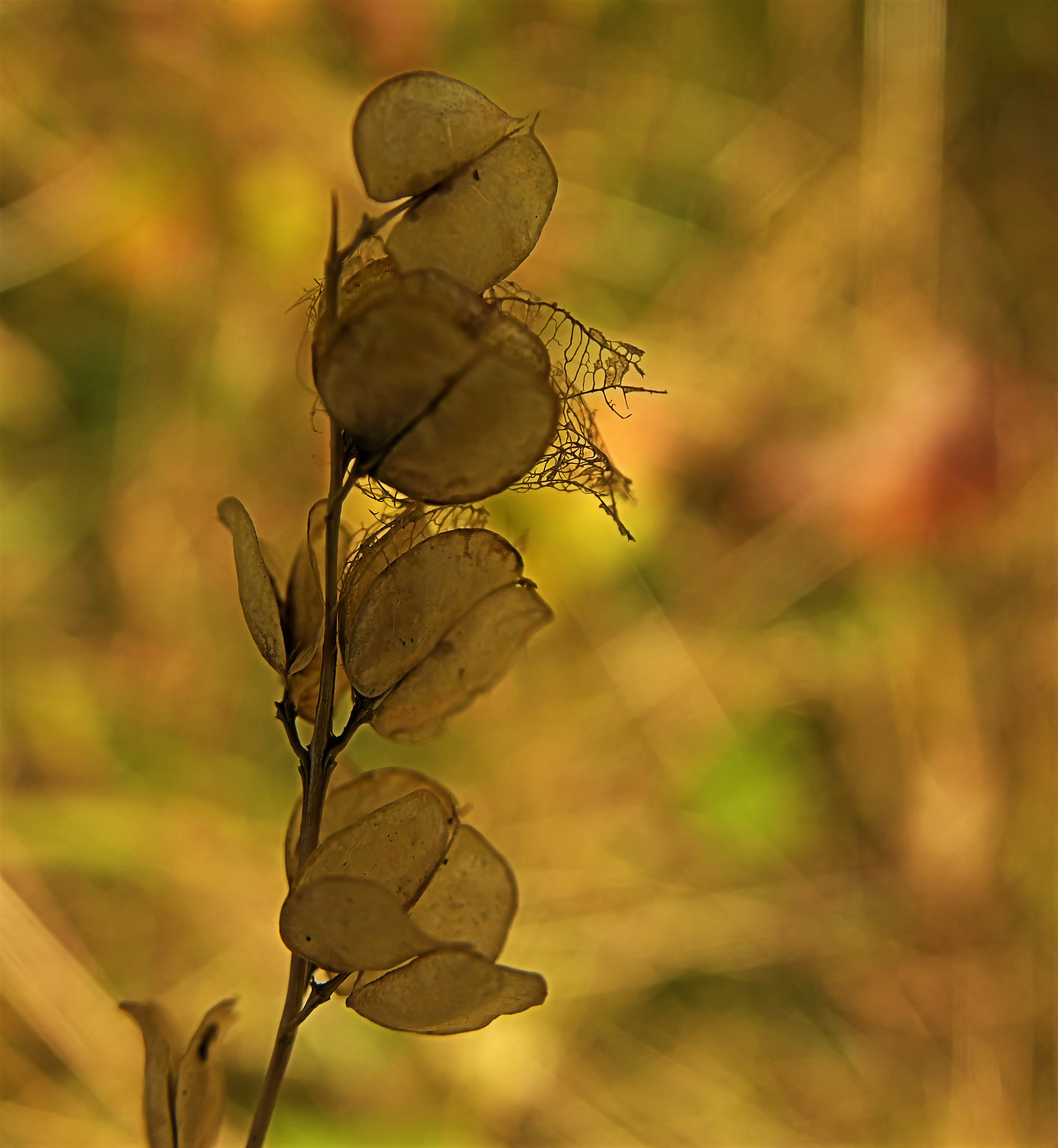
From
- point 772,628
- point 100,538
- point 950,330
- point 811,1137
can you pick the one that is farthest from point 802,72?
point 811,1137

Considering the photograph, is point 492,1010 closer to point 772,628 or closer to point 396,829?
point 396,829

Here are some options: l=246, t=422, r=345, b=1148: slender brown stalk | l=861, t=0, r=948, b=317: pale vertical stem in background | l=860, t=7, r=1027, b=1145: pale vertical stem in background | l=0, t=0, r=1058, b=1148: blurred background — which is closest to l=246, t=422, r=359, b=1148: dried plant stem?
l=246, t=422, r=345, b=1148: slender brown stalk

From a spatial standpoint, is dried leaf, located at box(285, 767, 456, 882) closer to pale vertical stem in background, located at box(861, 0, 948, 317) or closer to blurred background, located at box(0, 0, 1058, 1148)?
blurred background, located at box(0, 0, 1058, 1148)

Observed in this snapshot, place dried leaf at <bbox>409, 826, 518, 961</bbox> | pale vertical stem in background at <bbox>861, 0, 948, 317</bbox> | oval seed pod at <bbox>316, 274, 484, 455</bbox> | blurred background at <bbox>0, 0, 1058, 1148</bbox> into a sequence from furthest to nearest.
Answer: pale vertical stem in background at <bbox>861, 0, 948, 317</bbox>, blurred background at <bbox>0, 0, 1058, 1148</bbox>, dried leaf at <bbox>409, 826, 518, 961</bbox>, oval seed pod at <bbox>316, 274, 484, 455</bbox>

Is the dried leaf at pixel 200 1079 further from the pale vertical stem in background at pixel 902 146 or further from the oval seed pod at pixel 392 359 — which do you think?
the pale vertical stem in background at pixel 902 146

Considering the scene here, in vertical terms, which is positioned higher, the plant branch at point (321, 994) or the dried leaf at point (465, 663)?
the dried leaf at point (465, 663)

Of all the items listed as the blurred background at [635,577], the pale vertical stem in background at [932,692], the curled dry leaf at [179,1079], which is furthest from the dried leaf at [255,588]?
the pale vertical stem in background at [932,692]
